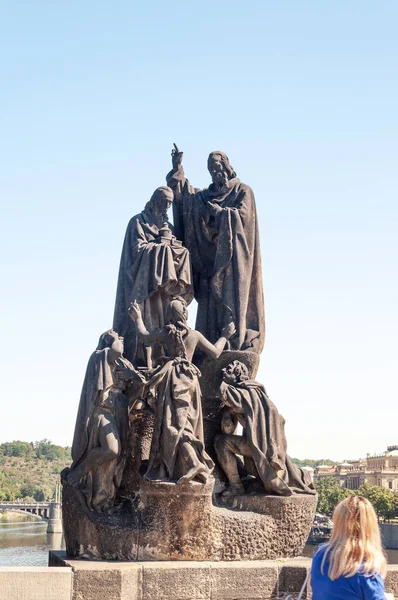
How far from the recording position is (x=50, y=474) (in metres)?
153

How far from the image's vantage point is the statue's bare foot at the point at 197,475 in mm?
9141

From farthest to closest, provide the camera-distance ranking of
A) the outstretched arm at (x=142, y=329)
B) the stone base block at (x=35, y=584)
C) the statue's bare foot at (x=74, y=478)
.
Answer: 1. the outstretched arm at (x=142, y=329)
2. the statue's bare foot at (x=74, y=478)
3. the stone base block at (x=35, y=584)

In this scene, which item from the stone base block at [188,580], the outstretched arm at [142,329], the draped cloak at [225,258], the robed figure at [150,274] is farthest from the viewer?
the draped cloak at [225,258]

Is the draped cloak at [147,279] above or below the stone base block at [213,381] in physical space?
A: above

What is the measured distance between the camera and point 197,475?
30.4 feet

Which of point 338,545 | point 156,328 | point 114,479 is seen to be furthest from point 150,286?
point 338,545

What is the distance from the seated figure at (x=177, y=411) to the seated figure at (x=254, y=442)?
2.01ft

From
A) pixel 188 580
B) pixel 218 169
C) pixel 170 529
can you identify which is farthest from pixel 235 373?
pixel 218 169

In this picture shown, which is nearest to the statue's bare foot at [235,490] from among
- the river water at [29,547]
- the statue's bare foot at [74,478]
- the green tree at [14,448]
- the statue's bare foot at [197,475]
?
the statue's bare foot at [197,475]

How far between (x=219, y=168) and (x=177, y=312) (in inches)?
103

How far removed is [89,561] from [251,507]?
191 cm

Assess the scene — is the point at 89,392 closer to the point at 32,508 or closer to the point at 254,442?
the point at 254,442

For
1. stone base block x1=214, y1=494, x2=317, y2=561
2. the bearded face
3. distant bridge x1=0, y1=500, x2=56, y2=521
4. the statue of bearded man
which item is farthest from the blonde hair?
distant bridge x1=0, y1=500, x2=56, y2=521

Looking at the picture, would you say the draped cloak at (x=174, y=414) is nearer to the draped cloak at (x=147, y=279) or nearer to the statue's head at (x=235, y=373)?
the statue's head at (x=235, y=373)
